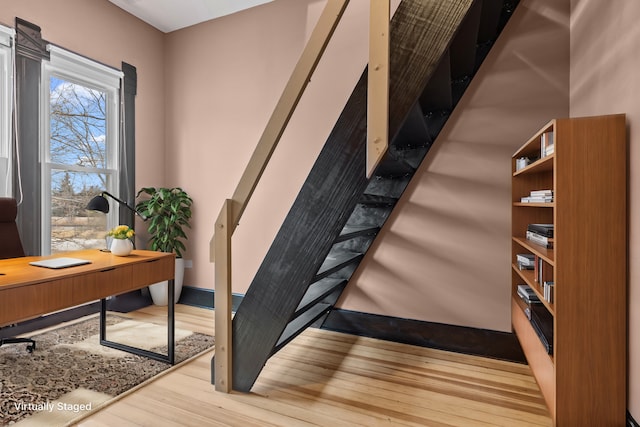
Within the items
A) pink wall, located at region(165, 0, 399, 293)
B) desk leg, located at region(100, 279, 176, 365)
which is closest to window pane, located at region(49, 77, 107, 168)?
pink wall, located at region(165, 0, 399, 293)

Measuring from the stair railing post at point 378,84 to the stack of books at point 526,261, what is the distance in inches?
51.7

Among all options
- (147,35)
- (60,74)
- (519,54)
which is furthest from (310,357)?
(147,35)

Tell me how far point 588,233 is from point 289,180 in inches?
86.3

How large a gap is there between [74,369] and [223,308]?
1051mm

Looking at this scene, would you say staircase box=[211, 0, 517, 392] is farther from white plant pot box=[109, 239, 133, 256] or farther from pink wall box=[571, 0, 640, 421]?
white plant pot box=[109, 239, 133, 256]

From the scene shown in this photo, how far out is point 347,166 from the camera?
167cm

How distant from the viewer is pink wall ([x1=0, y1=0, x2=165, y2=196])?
2.76m

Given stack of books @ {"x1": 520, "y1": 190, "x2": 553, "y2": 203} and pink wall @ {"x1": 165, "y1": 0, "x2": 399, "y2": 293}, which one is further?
pink wall @ {"x1": 165, "y1": 0, "x2": 399, "y2": 293}

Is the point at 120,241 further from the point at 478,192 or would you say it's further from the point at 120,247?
the point at 478,192

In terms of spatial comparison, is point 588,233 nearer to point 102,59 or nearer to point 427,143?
point 427,143

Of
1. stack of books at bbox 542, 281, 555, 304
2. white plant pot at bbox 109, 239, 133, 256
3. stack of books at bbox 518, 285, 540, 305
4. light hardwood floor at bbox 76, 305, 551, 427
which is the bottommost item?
light hardwood floor at bbox 76, 305, 551, 427

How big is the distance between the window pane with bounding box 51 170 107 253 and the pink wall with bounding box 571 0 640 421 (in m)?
3.74

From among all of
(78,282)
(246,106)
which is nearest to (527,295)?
(78,282)

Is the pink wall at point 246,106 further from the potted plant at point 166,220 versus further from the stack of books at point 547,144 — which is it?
the stack of books at point 547,144
